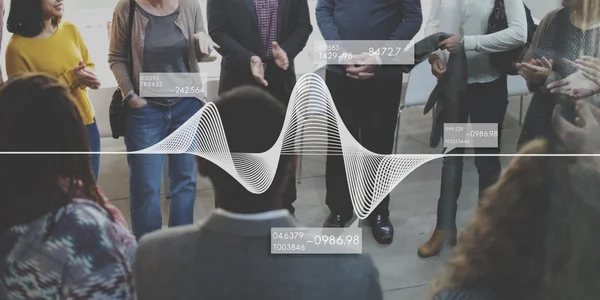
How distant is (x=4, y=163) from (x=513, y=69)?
979mm

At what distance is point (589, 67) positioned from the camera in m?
1.27

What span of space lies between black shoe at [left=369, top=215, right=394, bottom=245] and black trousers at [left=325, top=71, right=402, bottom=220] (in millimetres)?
12

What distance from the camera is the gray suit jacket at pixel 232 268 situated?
129 centimetres

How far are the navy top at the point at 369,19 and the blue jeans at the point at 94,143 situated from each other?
46 cm

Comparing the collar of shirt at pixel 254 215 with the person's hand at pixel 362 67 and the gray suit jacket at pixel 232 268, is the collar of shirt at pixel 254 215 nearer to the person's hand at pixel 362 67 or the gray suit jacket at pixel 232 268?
the gray suit jacket at pixel 232 268

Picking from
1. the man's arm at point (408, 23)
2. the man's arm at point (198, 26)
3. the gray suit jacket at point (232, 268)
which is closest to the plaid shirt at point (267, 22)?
the man's arm at point (198, 26)

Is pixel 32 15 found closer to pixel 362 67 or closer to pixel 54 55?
pixel 54 55

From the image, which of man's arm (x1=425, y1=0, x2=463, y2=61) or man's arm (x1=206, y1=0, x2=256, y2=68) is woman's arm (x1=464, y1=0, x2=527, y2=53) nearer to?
man's arm (x1=425, y1=0, x2=463, y2=61)

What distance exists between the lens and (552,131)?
1.30 meters

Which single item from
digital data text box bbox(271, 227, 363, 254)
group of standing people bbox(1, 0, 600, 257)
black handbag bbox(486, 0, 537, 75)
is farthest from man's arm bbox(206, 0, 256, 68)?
black handbag bbox(486, 0, 537, 75)

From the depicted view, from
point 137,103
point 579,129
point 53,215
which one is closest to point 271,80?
point 137,103

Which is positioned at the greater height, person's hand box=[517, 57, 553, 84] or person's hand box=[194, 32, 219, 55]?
person's hand box=[194, 32, 219, 55]

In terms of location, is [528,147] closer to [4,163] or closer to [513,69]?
[513,69]

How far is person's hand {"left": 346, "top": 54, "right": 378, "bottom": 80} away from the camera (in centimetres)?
127
